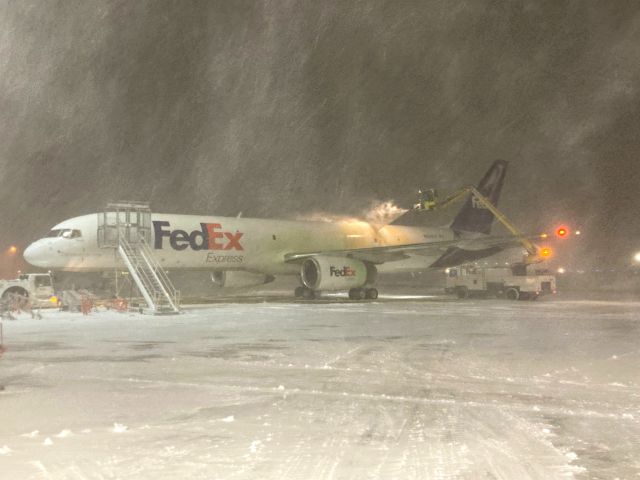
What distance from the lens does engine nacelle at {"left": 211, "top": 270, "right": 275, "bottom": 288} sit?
28286 millimetres

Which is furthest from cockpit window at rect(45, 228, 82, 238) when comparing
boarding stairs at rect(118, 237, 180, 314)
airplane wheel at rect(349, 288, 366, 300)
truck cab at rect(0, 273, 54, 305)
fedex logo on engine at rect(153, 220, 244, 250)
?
airplane wheel at rect(349, 288, 366, 300)

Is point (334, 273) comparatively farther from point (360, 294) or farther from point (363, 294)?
point (363, 294)

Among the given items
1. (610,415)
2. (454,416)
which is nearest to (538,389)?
(610,415)

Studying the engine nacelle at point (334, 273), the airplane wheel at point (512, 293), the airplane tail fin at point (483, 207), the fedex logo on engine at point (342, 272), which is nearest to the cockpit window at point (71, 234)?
the engine nacelle at point (334, 273)

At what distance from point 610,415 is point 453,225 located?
3302 centimetres

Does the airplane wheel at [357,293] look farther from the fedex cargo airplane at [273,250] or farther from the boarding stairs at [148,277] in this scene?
the boarding stairs at [148,277]

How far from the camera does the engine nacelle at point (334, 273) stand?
84.0 feet

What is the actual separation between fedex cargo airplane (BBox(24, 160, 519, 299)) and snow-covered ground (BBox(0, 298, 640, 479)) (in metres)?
11.3

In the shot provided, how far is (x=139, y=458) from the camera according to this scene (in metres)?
4.25

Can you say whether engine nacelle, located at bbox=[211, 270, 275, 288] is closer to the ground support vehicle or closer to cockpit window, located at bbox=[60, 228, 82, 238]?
cockpit window, located at bbox=[60, 228, 82, 238]

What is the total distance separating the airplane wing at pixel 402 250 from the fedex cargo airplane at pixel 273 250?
5 cm

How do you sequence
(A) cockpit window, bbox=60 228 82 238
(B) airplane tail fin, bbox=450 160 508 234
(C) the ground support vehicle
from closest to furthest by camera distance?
(A) cockpit window, bbox=60 228 82 238 → (C) the ground support vehicle → (B) airplane tail fin, bbox=450 160 508 234

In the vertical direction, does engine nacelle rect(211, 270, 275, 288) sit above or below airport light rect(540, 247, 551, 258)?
below

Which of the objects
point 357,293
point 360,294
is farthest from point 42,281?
point 360,294
